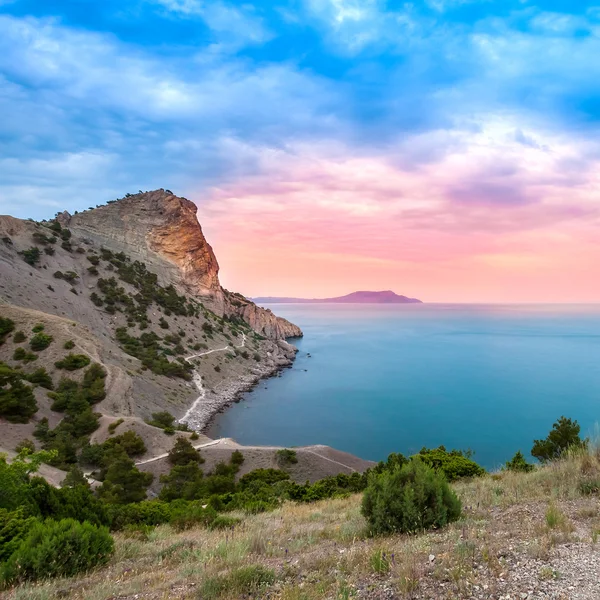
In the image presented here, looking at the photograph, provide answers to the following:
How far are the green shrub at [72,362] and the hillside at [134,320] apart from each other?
0.33 meters

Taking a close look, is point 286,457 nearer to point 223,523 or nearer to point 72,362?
point 223,523

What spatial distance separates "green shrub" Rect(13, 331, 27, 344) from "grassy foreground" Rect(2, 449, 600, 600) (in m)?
29.7

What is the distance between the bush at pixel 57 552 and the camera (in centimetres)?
484

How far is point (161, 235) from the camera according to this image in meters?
79.1

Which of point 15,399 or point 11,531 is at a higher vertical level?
point 11,531

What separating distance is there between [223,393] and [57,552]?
153 feet

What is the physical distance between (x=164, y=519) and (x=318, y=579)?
781 centimetres

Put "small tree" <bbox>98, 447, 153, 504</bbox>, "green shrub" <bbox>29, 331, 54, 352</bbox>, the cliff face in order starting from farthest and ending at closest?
the cliff face → "green shrub" <bbox>29, 331, 54, 352</bbox> → "small tree" <bbox>98, 447, 153, 504</bbox>

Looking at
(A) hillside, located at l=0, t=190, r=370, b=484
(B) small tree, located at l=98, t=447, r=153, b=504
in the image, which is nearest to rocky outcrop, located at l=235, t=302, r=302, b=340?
(A) hillside, located at l=0, t=190, r=370, b=484

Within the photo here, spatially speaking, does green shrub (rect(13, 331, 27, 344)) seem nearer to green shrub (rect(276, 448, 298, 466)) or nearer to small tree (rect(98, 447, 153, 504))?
small tree (rect(98, 447, 153, 504))

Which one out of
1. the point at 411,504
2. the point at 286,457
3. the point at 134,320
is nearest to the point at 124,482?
the point at 286,457

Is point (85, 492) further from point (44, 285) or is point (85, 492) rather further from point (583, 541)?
point (44, 285)

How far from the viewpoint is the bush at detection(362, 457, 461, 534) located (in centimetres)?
531

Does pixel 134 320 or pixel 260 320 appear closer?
pixel 134 320
